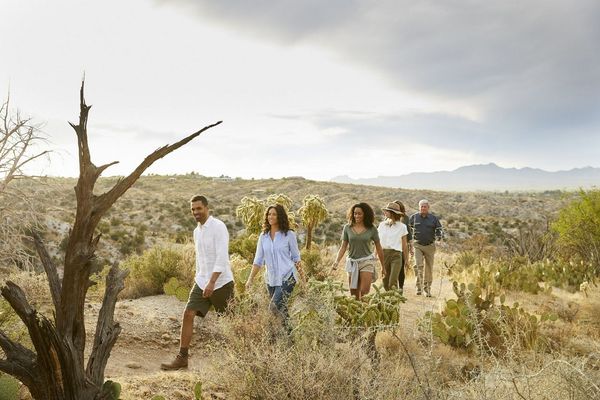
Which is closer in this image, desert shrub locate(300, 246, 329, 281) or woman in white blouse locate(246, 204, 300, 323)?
woman in white blouse locate(246, 204, 300, 323)

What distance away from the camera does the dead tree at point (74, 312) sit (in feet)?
7.73

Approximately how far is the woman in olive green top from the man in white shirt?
6.78 ft

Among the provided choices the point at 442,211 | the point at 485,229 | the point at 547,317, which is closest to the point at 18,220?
the point at 547,317

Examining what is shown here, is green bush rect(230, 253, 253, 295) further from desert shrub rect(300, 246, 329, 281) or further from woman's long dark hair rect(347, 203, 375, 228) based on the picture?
woman's long dark hair rect(347, 203, 375, 228)

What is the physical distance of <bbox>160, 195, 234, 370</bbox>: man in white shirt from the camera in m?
5.79

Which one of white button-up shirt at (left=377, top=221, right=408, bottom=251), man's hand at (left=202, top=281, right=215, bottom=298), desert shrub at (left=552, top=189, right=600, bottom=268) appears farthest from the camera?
desert shrub at (left=552, top=189, right=600, bottom=268)

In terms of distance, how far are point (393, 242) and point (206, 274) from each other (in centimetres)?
399

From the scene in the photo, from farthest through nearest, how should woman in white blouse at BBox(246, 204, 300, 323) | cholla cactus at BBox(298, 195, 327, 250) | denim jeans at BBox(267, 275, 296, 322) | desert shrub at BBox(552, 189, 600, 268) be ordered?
desert shrub at BBox(552, 189, 600, 268) → cholla cactus at BBox(298, 195, 327, 250) → woman in white blouse at BBox(246, 204, 300, 323) → denim jeans at BBox(267, 275, 296, 322)

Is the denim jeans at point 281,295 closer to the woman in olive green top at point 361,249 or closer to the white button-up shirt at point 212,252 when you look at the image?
the white button-up shirt at point 212,252

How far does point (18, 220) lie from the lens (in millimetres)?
7207

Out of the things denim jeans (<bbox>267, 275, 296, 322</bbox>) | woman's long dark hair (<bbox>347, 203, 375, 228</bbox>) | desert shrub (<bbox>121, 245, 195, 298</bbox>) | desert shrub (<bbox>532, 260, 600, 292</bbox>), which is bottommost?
desert shrub (<bbox>532, 260, 600, 292</bbox>)

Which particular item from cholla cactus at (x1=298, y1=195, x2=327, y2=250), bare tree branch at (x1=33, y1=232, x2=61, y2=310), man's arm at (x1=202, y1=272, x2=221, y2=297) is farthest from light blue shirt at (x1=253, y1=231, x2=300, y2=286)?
cholla cactus at (x1=298, y1=195, x2=327, y2=250)

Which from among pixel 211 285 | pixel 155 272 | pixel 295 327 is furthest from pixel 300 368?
pixel 155 272

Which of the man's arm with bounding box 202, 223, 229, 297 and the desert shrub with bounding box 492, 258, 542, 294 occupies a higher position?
the man's arm with bounding box 202, 223, 229, 297
